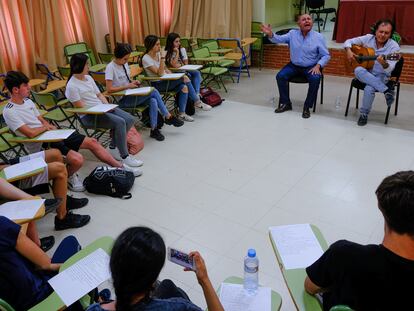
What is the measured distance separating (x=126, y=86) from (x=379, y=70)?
9.51 ft

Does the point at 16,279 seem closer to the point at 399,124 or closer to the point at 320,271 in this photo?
the point at 320,271

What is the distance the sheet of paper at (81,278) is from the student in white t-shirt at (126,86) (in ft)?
8.71

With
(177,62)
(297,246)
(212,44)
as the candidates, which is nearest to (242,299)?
(297,246)

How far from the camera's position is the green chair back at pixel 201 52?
547cm

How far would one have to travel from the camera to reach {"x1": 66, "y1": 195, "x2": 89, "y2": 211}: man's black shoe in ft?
9.81

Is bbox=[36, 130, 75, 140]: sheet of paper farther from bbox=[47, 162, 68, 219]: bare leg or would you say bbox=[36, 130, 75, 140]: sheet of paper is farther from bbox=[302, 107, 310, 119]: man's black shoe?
bbox=[302, 107, 310, 119]: man's black shoe

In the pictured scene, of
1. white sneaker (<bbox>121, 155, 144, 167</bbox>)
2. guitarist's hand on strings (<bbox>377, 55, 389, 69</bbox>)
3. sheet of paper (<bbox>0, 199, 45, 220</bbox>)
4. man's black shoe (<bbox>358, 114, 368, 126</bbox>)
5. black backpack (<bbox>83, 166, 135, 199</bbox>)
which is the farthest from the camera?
man's black shoe (<bbox>358, 114, 368, 126</bbox>)

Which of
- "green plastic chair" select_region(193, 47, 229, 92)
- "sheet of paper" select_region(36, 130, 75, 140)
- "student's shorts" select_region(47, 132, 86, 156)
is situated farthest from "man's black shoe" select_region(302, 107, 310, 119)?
"sheet of paper" select_region(36, 130, 75, 140)

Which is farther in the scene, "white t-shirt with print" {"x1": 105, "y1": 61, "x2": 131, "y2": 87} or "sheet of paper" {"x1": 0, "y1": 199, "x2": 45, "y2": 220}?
"white t-shirt with print" {"x1": 105, "y1": 61, "x2": 131, "y2": 87}

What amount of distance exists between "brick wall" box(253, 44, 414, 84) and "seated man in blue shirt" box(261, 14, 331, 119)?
424mm

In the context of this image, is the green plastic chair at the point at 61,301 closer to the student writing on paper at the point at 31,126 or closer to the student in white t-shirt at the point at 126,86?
the student writing on paper at the point at 31,126

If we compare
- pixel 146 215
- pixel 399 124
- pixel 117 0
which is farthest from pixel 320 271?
pixel 117 0

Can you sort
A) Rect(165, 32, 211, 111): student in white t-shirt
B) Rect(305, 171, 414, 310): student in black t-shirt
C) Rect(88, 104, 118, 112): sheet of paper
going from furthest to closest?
1. Rect(165, 32, 211, 111): student in white t-shirt
2. Rect(88, 104, 118, 112): sheet of paper
3. Rect(305, 171, 414, 310): student in black t-shirt

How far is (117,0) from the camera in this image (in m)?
5.97
